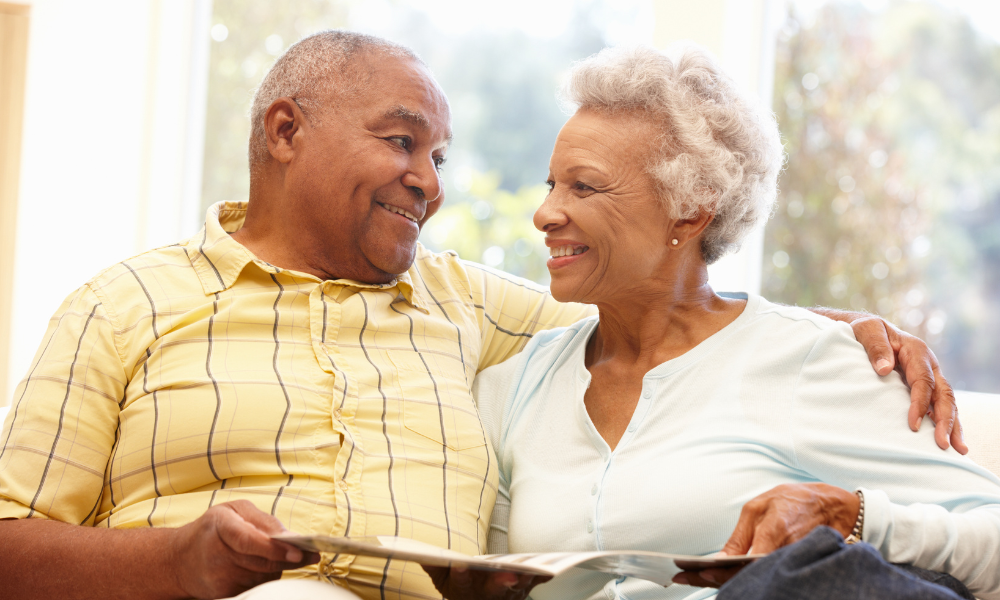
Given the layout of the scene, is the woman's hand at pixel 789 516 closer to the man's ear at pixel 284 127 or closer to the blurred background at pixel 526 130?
the man's ear at pixel 284 127

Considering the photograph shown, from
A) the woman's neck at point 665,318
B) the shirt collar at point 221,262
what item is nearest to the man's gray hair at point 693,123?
the woman's neck at point 665,318

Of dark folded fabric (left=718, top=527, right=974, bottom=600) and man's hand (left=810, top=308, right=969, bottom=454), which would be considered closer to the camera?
dark folded fabric (left=718, top=527, right=974, bottom=600)

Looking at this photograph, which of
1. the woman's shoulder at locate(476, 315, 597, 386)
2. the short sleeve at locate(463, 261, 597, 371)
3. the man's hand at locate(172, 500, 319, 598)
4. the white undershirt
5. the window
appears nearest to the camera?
the man's hand at locate(172, 500, 319, 598)

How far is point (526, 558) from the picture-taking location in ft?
3.51

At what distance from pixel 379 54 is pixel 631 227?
0.64 metres

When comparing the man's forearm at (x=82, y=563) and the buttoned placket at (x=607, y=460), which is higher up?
the buttoned placket at (x=607, y=460)

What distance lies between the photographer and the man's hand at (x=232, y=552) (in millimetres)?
1069

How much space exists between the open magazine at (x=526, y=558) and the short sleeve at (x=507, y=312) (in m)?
0.79


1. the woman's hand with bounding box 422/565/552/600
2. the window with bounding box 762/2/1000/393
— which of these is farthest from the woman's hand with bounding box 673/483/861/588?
the window with bounding box 762/2/1000/393

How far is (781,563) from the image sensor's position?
970 mm

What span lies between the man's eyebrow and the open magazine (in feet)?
2.96

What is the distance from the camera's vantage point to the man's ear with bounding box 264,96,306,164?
169 centimetres

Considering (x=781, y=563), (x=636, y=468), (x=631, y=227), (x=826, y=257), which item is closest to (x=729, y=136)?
(x=631, y=227)

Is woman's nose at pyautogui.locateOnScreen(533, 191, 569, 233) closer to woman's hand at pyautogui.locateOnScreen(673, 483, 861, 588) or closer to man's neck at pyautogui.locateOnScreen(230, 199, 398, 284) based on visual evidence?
man's neck at pyautogui.locateOnScreen(230, 199, 398, 284)
